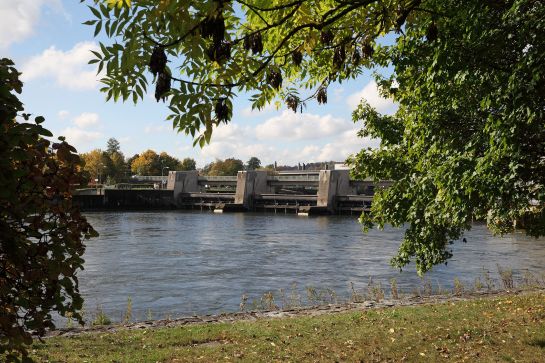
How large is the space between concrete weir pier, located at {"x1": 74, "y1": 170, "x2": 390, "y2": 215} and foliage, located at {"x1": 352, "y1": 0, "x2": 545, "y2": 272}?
6797 cm

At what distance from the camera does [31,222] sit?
13.1ft

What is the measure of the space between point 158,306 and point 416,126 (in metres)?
12.4

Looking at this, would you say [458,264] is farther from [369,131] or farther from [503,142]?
[503,142]

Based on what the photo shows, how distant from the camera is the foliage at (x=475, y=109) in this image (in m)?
7.09

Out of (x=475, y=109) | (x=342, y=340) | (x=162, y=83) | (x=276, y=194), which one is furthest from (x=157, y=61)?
(x=276, y=194)

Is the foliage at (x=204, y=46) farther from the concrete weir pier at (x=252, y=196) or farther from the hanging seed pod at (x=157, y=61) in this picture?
the concrete weir pier at (x=252, y=196)

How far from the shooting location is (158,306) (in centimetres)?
1862

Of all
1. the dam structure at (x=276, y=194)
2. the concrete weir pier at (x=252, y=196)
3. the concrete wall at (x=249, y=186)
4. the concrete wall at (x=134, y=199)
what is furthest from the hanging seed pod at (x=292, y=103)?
the concrete wall at (x=134, y=199)

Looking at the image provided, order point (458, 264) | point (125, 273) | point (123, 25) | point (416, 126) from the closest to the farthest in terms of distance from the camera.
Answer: point (123, 25), point (416, 126), point (125, 273), point (458, 264)

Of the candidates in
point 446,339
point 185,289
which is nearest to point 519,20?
point 446,339

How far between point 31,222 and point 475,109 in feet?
26.5

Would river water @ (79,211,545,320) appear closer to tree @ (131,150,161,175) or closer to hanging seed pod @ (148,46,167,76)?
hanging seed pod @ (148,46,167,76)

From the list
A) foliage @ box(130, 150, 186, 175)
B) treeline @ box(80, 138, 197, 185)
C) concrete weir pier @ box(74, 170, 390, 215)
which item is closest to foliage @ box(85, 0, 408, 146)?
concrete weir pier @ box(74, 170, 390, 215)

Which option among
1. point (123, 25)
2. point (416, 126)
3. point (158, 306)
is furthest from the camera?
point (158, 306)
